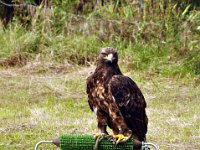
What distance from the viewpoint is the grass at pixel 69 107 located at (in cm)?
711

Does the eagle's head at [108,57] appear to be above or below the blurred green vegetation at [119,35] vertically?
above

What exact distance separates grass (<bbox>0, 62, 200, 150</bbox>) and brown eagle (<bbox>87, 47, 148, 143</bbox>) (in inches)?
73.9

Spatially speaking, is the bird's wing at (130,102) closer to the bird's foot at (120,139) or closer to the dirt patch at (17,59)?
the bird's foot at (120,139)

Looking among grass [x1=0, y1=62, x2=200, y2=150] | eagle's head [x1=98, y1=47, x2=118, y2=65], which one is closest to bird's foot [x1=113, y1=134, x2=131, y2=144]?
eagle's head [x1=98, y1=47, x2=118, y2=65]

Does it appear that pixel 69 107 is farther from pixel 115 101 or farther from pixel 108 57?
pixel 115 101

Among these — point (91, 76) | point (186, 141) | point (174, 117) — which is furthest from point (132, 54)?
point (91, 76)

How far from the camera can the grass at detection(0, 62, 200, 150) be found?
711 cm

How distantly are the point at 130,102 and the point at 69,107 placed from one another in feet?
12.5

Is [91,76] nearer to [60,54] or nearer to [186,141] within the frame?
[186,141]

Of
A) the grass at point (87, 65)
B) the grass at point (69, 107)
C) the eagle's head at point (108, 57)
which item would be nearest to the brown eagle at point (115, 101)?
the eagle's head at point (108, 57)

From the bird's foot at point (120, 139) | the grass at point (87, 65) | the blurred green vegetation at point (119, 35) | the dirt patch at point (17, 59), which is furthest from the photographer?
the dirt patch at point (17, 59)

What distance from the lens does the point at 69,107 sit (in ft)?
28.2

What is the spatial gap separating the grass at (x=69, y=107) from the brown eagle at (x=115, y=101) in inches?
73.9

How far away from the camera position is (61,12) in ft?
39.2
